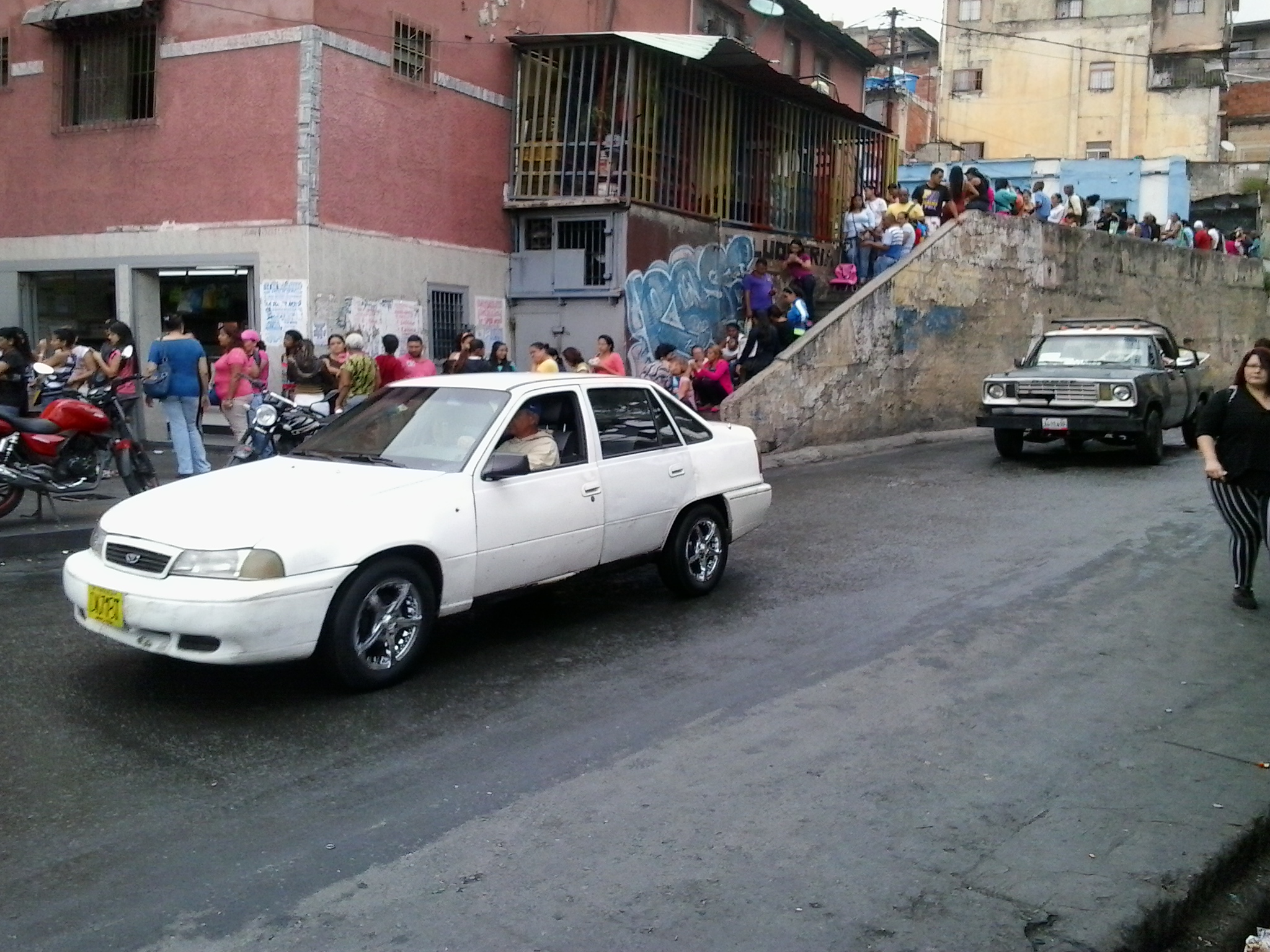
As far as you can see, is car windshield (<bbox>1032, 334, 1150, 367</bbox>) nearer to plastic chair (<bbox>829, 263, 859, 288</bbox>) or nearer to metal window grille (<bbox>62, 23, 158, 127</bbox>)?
plastic chair (<bbox>829, 263, 859, 288</bbox>)

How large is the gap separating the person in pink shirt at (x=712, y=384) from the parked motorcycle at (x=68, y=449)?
6.92 meters

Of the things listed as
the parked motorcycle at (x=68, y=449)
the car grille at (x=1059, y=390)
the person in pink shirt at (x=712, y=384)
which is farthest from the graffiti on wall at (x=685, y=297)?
the parked motorcycle at (x=68, y=449)

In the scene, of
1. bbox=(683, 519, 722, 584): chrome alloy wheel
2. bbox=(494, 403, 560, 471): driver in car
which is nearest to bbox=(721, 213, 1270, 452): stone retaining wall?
bbox=(683, 519, 722, 584): chrome alloy wheel

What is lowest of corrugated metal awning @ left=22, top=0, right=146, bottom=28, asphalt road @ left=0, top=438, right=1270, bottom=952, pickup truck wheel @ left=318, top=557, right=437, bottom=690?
asphalt road @ left=0, top=438, right=1270, bottom=952

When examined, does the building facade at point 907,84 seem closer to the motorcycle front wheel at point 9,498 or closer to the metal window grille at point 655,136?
the metal window grille at point 655,136

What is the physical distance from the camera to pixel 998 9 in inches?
1896

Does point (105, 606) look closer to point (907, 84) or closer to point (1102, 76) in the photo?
point (907, 84)

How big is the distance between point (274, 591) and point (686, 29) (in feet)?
58.9

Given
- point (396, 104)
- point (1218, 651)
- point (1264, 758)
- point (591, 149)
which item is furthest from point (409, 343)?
point (1264, 758)

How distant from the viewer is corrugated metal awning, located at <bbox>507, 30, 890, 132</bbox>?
52.3 feet

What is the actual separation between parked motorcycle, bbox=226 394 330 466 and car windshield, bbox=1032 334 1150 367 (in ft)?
29.6

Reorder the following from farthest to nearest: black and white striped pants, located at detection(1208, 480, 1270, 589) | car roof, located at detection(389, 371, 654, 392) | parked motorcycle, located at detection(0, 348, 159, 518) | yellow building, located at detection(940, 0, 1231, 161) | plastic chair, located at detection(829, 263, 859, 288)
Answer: yellow building, located at detection(940, 0, 1231, 161) < plastic chair, located at detection(829, 263, 859, 288) < parked motorcycle, located at detection(0, 348, 159, 518) < black and white striped pants, located at detection(1208, 480, 1270, 589) < car roof, located at detection(389, 371, 654, 392)

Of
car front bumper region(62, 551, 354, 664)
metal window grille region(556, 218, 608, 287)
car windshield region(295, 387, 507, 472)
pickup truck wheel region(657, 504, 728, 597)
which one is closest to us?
car front bumper region(62, 551, 354, 664)

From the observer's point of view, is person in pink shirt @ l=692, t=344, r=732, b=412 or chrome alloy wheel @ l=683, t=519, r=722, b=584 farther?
person in pink shirt @ l=692, t=344, r=732, b=412
